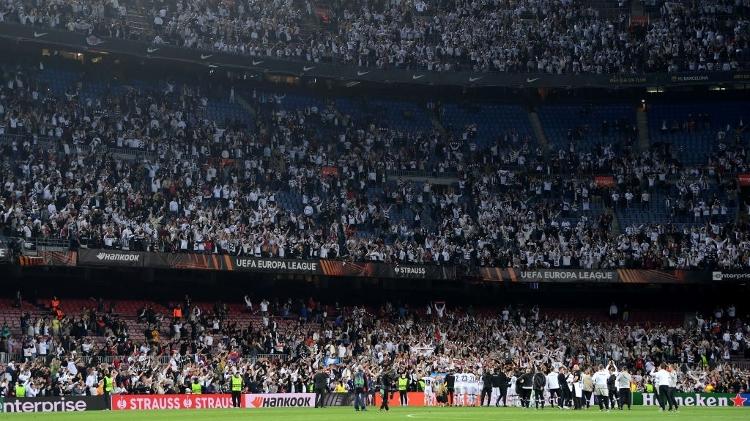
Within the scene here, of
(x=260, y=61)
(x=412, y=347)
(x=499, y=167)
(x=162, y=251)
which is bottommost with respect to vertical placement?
(x=412, y=347)

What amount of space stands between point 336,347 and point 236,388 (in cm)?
1154

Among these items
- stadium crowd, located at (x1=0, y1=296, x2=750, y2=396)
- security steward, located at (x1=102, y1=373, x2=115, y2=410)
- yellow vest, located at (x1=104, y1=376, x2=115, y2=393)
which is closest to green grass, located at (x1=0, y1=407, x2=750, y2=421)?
security steward, located at (x1=102, y1=373, x2=115, y2=410)

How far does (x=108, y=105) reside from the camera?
66.1m

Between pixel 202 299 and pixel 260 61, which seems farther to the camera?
pixel 260 61

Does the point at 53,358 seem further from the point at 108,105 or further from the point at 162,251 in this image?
the point at 108,105

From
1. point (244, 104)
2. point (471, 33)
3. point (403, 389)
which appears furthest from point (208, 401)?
point (471, 33)

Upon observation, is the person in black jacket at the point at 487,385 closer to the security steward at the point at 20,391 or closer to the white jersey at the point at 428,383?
the white jersey at the point at 428,383

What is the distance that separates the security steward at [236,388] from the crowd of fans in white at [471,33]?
1143 inches

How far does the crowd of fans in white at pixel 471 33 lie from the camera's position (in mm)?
71438

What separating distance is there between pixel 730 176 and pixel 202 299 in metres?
33.0

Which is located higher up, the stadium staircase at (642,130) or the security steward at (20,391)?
the stadium staircase at (642,130)

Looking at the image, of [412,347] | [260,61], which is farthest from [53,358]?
[260,61]

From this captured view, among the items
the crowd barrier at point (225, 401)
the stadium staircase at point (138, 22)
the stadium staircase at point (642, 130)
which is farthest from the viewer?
the stadium staircase at point (642, 130)

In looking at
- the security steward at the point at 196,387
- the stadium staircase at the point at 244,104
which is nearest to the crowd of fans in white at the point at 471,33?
the stadium staircase at the point at 244,104
